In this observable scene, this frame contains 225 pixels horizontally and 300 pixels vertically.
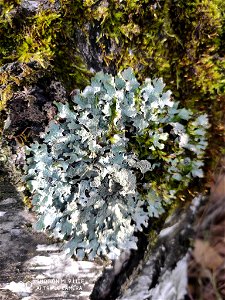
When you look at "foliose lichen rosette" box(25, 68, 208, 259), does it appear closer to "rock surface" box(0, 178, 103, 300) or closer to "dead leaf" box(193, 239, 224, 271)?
"rock surface" box(0, 178, 103, 300)

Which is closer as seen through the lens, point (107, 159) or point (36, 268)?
point (107, 159)

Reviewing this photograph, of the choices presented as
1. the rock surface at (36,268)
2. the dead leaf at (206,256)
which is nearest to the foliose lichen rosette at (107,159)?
the rock surface at (36,268)

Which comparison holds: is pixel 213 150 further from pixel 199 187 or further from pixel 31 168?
pixel 31 168

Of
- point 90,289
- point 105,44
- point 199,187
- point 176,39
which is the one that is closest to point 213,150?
point 199,187

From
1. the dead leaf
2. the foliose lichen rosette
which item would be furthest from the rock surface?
the dead leaf

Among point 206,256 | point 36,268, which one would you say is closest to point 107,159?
point 36,268

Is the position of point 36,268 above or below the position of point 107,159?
below

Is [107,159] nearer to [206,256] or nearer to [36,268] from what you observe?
[36,268]
